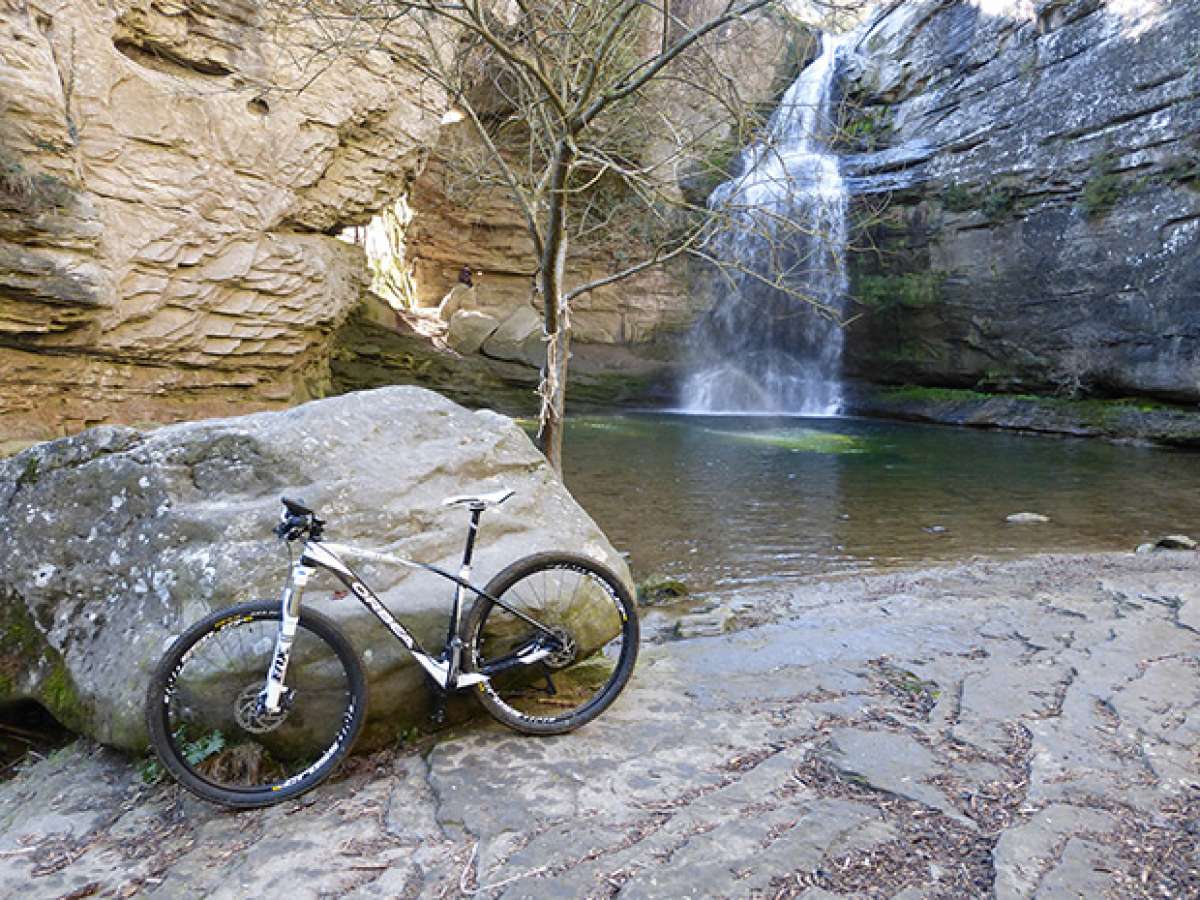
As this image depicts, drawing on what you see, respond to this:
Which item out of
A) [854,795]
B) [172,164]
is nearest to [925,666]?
[854,795]

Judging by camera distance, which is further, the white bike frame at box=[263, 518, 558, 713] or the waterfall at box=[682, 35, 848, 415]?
the waterfall at box=[682, 35, 848, 415]

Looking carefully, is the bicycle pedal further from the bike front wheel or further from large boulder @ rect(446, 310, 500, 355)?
large boulder @ rect(446, 310, 500, 355)

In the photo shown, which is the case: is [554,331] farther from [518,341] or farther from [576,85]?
[518,341]

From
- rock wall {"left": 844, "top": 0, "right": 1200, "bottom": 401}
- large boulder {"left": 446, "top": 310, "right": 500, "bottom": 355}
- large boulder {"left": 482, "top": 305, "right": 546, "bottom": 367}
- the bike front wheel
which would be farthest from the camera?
large boulder {"left": 446, "top": 310, "right": 500, "bottom": 355}

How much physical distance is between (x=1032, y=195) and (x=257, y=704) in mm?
19627

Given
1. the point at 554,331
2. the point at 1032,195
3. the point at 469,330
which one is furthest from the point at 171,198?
the point at 1032,195

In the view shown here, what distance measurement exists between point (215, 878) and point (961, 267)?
2036 cm

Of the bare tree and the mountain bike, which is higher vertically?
the bare tree

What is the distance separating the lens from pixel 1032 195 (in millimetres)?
16766

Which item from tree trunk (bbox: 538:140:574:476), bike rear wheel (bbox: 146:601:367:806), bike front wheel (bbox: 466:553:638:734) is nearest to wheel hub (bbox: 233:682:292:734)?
bike rear wheel (bbox: 146:601:367:806)

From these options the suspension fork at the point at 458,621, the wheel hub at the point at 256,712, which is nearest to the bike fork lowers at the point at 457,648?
the suspension fork at the point at 458,621

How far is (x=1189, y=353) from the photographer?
14594 mm

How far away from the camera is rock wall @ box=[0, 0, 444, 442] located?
30.8 ft

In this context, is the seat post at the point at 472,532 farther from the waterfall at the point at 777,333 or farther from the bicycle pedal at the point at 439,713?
the waterfall at the point at 777,333
